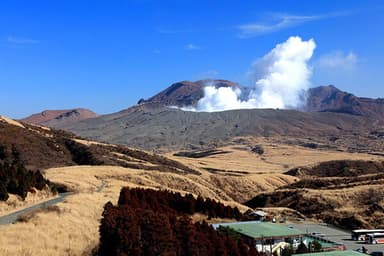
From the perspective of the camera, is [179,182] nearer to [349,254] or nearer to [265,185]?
[265,185]

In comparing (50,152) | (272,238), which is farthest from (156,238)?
(50,152)

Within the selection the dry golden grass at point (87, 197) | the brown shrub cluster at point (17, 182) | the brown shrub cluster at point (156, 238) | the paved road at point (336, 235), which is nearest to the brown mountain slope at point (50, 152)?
the dry golden grass at point (87, 197)

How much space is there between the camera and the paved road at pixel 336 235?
37094 millimetres

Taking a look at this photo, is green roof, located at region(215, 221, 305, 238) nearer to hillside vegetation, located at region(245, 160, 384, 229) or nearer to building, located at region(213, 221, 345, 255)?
building, located at region(213, 221, 345, 255)

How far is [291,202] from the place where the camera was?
219 feet

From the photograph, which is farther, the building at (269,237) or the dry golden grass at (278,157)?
the dry golden grass at (278,157)

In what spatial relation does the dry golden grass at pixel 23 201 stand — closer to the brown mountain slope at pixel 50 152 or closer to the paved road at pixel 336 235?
the paved road at pixel 336 235

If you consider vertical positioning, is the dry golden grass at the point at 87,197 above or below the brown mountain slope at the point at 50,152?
below

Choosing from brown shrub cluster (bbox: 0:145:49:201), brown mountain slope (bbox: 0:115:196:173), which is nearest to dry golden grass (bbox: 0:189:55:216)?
brown shrub cluster (bbox: 0:145:49:201)

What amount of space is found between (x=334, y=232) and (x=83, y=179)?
87.9 ft

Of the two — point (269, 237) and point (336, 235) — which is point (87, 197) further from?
point (336, 235)

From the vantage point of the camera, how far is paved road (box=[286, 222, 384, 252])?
37094 millimetres

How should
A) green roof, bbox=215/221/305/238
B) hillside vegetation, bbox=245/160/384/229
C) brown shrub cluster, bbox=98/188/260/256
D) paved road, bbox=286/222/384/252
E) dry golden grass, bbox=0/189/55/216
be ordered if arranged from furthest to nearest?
hillside vegetation, bbox=245/160/384/229 → paved road, bbox=286/222/384/252 → green roof, bbox=215/221/305/238 → dry golden grass, bbox=0/189/55/216 → brown shrub cluster, bbox=98/188/260/256

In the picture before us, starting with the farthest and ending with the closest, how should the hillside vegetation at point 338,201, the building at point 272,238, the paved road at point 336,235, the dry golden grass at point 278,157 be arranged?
the dry golden grass at point 278,157, the hillside vegetation at point 338,201, the paved road at point 336,235, the building at point 272,238
